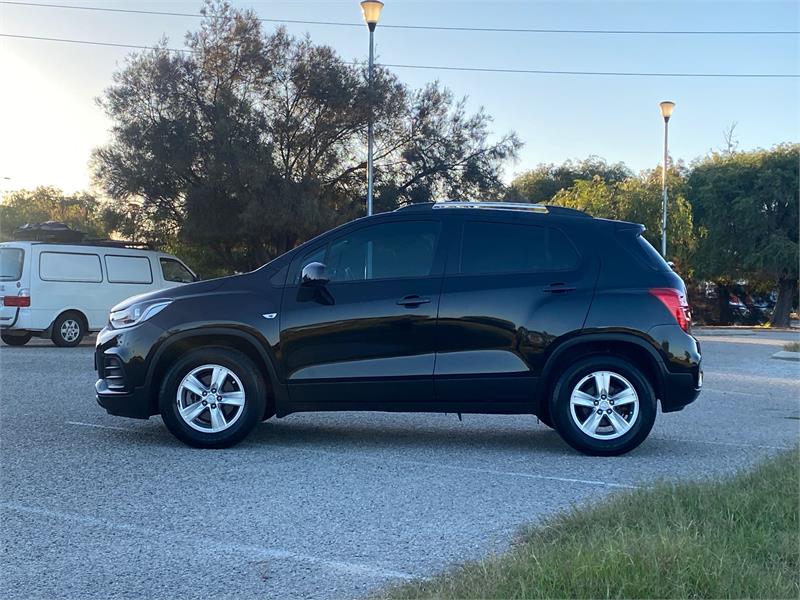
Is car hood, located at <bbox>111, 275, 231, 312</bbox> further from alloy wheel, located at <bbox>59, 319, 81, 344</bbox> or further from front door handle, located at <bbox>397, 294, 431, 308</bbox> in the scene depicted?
alloy wheel, located at <bbox>59, 319, 81, 344</bbox>

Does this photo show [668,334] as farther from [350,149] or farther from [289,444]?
[350,149]

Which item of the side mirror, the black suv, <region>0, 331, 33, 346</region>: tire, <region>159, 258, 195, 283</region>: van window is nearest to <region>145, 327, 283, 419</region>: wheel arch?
the black suv

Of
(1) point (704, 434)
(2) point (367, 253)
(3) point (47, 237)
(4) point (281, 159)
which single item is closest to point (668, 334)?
(1) point (704, 434)

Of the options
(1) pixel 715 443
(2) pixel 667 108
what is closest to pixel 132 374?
(1) pixel 715 443

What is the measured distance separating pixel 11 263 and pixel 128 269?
2438 millimetres

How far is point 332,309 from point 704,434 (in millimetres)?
3813

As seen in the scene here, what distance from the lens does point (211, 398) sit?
7125mm

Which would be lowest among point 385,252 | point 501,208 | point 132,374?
point 132,374

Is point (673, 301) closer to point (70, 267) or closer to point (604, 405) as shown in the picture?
point (604, 405)

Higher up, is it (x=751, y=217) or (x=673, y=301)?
(x=751, y=217)

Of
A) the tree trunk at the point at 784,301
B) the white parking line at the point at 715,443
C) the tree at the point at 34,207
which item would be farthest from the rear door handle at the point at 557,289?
the tree at the point at 34,207

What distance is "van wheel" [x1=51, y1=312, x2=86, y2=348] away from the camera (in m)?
18.0

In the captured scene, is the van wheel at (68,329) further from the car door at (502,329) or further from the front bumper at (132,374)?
the car door at (502,329)

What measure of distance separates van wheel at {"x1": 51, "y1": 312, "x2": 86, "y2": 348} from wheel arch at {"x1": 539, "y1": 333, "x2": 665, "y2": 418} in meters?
13.4
